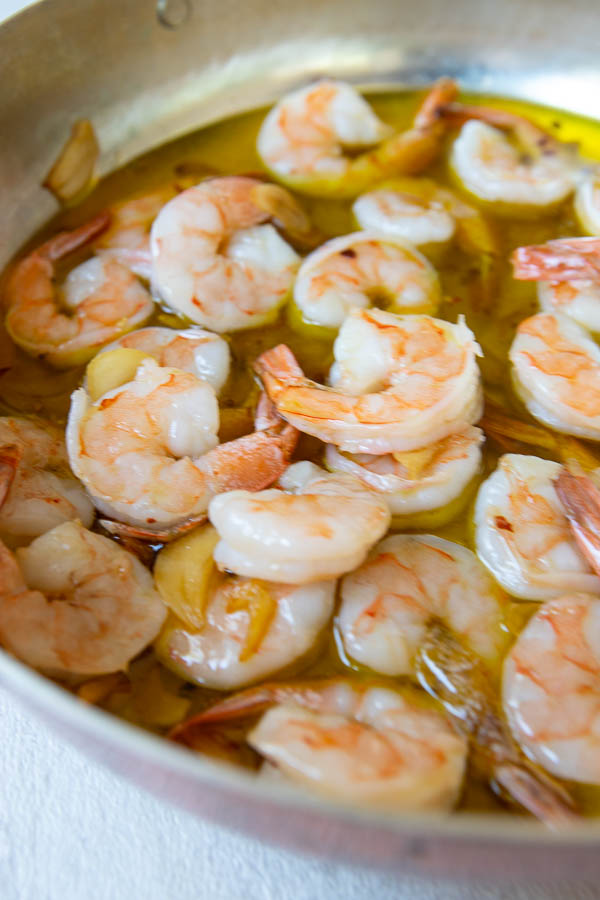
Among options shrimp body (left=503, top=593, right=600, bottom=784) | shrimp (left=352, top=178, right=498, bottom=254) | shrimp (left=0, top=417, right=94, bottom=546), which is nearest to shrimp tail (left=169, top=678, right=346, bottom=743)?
shrimp body (left=503, top=593, right=600, bottom=784)

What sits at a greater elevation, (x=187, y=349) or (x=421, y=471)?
(x=187, y=349)

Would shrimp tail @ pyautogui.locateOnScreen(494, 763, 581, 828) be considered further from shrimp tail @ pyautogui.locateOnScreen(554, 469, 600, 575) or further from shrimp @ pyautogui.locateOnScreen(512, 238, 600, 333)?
shrimp @ pyautogui.locateOnScreen(512, 238, 600, 333)

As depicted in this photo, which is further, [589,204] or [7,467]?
[589,204]

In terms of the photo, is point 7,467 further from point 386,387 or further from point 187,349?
point 386,387

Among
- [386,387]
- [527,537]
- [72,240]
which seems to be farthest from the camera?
[72,240]

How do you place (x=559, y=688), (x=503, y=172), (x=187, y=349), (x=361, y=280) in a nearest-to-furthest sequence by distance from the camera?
1. (x=559, y=688)
2. (x=187, y=349)
3. (x=361, y=280)
4. (x=503, y=172)

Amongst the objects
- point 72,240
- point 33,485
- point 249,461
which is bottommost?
point 249,461

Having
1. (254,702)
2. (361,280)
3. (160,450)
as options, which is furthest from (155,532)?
(361,280)
